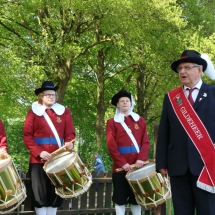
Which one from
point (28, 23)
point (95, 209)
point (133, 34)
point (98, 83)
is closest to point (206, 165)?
point (95, 209)

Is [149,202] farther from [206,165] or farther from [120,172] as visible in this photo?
[206,165]

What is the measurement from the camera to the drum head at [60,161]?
5559 millimetres

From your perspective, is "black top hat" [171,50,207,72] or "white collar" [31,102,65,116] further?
"white collar" [31,102,65,116]

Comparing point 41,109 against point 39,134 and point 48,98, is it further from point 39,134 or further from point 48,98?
point 39,134

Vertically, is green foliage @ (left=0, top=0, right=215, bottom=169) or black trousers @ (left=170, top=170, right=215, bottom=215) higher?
green foliage @ (left=0, top=0, right=215, bottom=169)

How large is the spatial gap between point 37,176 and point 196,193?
2.55 metres

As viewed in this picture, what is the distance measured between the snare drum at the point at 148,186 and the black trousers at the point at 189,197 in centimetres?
149

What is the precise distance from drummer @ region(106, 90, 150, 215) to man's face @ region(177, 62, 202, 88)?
2151mm

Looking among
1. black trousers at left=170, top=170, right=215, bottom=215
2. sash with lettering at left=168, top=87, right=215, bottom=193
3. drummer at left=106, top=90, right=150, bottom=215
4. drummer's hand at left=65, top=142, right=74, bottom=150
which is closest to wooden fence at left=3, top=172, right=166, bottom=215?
drummer at left=106, top=90, right=150, bottom=215

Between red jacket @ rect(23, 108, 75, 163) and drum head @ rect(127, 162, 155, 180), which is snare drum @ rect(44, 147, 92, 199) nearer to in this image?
red jacket @ rect(23, 108, 75, 163)

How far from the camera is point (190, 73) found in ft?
14.0

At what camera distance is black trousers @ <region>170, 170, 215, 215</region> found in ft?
13.4

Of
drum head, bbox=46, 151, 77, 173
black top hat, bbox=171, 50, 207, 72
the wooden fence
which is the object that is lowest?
the wooden fence

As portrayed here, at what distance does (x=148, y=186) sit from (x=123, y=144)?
79 cm
